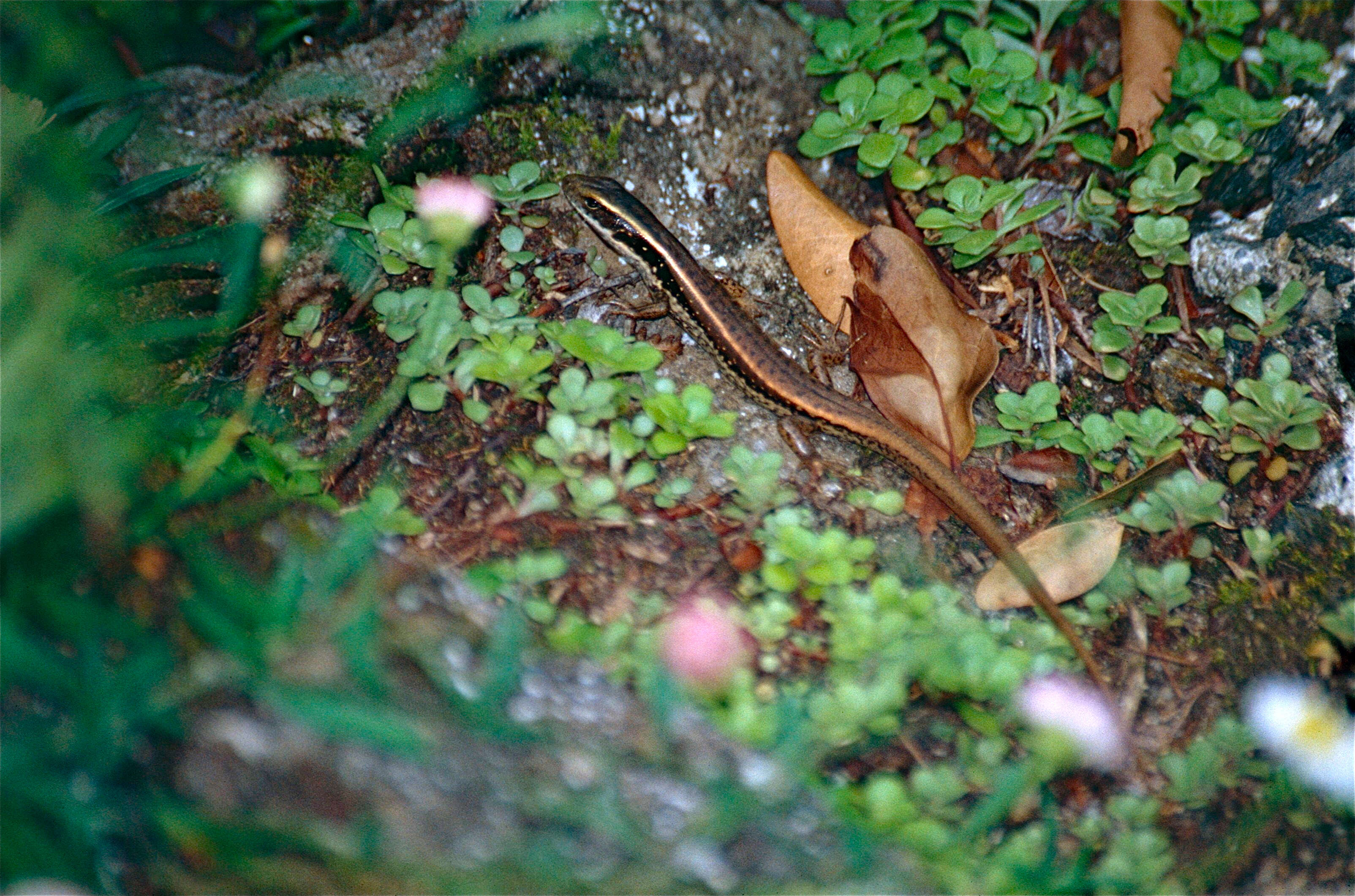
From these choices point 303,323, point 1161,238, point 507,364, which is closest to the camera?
point 507,364

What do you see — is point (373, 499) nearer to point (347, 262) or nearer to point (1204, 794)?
point (347, 262)

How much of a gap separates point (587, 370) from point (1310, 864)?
2670 millimetres

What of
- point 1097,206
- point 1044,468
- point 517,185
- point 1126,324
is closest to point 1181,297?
point 1126,324

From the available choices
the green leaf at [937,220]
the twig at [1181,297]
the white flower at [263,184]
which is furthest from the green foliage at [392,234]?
the twig at [1181,297]

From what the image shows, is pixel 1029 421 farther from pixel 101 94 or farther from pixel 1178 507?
pixel 101 94

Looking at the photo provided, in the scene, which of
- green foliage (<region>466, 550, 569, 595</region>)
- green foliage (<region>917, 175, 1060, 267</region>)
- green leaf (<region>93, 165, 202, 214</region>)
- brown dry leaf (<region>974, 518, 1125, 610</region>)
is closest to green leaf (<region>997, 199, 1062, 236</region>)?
green foliage (<region>917, 175, 1060, 267</region>)

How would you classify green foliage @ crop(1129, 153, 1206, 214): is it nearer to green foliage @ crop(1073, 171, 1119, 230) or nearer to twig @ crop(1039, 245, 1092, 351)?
green foliage @ crop(1073, 171, 1119, 230)

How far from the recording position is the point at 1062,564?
2.98 m

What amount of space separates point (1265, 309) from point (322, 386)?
361 centimetres

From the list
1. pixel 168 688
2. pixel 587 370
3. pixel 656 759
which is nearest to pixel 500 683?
pixel 656 759

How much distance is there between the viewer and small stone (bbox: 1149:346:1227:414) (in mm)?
3410

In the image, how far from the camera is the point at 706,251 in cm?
388

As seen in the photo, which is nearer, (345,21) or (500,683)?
(500,683)

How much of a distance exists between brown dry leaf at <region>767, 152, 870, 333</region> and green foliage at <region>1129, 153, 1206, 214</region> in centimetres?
109
